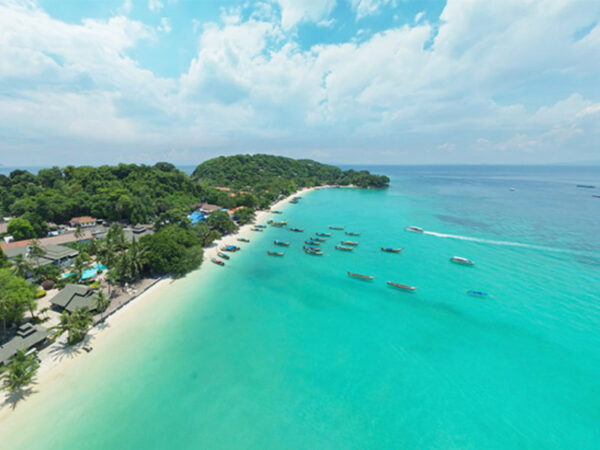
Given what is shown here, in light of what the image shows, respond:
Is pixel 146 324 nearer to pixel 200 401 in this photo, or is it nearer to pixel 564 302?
pixel 200 401

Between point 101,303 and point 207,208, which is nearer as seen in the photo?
point 101,303

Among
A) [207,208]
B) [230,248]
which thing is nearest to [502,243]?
[230,248]

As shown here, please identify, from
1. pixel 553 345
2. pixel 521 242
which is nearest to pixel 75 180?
pixel 553 345

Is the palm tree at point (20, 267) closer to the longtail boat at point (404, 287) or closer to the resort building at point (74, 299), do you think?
the resort building at point (74, 299)

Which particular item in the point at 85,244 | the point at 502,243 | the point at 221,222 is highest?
the point at 85,244

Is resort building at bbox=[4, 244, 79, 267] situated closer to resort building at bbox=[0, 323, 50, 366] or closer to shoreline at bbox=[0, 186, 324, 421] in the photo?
resort building at bbox=[0, 323, 50, 366]

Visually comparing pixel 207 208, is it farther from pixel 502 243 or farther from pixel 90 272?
pixel 502 243

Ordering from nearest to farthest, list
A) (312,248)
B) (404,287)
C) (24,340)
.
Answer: (24,340)
(404,287)
(312,248)

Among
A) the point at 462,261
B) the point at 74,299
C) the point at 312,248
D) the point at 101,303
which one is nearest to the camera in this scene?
the point at 101,303
